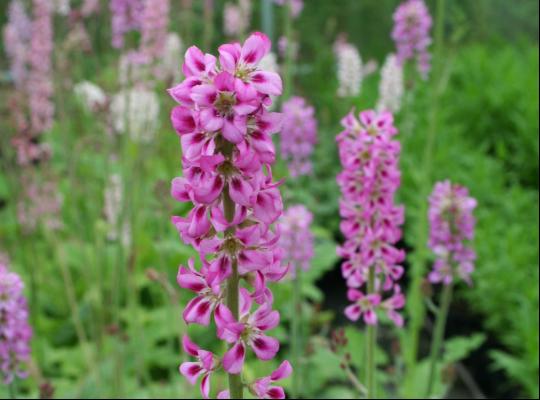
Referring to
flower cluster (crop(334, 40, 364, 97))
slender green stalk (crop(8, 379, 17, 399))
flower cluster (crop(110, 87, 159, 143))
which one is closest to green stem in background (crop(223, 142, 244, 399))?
slender green stalk (crop(8, 379, 17, 399))

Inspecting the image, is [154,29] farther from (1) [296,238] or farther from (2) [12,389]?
(2) [12,389]

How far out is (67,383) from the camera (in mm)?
2941

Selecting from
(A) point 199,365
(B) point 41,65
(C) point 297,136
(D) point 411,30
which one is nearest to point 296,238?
(C) point 297,136

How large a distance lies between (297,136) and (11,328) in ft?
4.62

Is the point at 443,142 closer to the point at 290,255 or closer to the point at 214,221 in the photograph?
the point at 290,255

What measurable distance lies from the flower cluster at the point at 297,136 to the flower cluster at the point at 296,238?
0.21 meters

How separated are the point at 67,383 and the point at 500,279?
2045 mm

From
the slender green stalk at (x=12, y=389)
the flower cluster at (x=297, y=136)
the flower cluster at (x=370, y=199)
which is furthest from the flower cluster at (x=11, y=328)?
the flower cluster at (x=297, y=136)

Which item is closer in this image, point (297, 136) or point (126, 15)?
point (126, 15)

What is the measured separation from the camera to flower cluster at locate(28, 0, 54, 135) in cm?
338

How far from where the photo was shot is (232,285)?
0.91 meters

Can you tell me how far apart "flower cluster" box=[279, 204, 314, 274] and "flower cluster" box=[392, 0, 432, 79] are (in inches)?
27.9

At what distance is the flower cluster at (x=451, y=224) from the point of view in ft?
5.78

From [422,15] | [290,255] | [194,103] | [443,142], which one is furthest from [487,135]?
[194,103]
